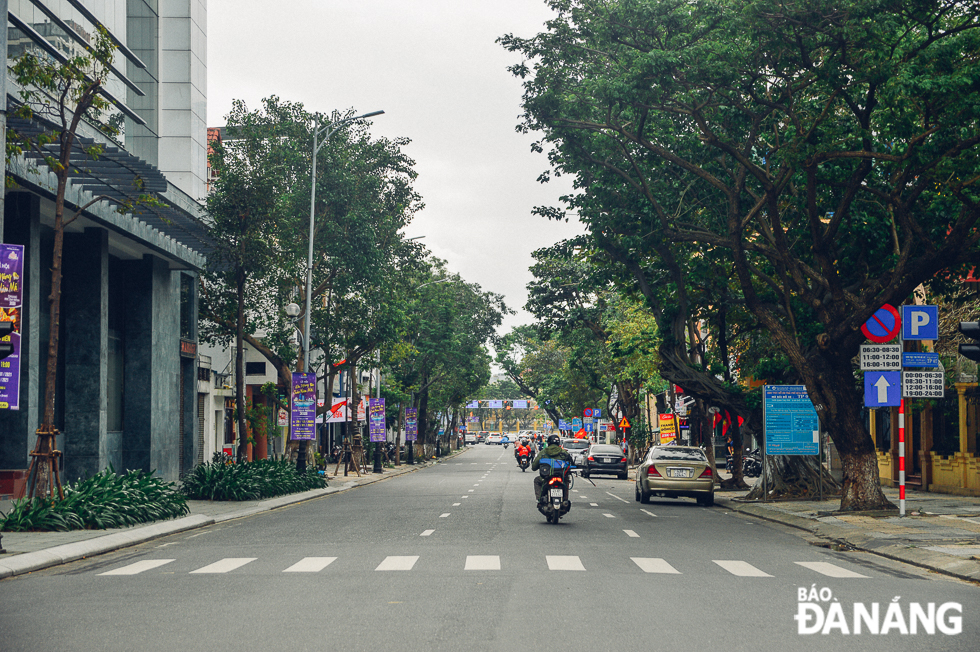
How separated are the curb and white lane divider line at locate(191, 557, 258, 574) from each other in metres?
8.72

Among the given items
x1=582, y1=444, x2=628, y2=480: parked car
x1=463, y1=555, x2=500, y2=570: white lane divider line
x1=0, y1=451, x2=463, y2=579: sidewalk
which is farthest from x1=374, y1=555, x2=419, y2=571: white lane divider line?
x1=582, y1=444, x2=628, y2=480: parked car

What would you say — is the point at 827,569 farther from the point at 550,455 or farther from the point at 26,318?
the point at 26,318

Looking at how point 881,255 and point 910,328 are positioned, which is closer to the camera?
point 910,328

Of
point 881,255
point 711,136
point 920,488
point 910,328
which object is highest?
point 711,136

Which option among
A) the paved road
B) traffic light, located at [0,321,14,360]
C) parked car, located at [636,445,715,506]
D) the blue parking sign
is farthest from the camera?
parked car, located at [636,445,715,506]

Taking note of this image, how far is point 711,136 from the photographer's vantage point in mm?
20562

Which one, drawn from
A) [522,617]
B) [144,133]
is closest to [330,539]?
[522,617]

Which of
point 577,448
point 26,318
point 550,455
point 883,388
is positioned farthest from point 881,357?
point 577,448

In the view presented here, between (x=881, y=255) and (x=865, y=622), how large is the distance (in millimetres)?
15170

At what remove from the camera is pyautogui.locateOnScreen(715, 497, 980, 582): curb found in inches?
497

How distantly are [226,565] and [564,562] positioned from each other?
4259 millimetres

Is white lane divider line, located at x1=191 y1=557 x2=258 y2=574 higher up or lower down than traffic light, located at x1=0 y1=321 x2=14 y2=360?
lower down

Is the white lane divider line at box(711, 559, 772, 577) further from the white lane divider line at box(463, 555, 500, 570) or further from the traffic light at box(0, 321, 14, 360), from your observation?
the traffic light at box(0, 321, 14, 360)

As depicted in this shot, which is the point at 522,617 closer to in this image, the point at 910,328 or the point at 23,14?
the point at 910,328
